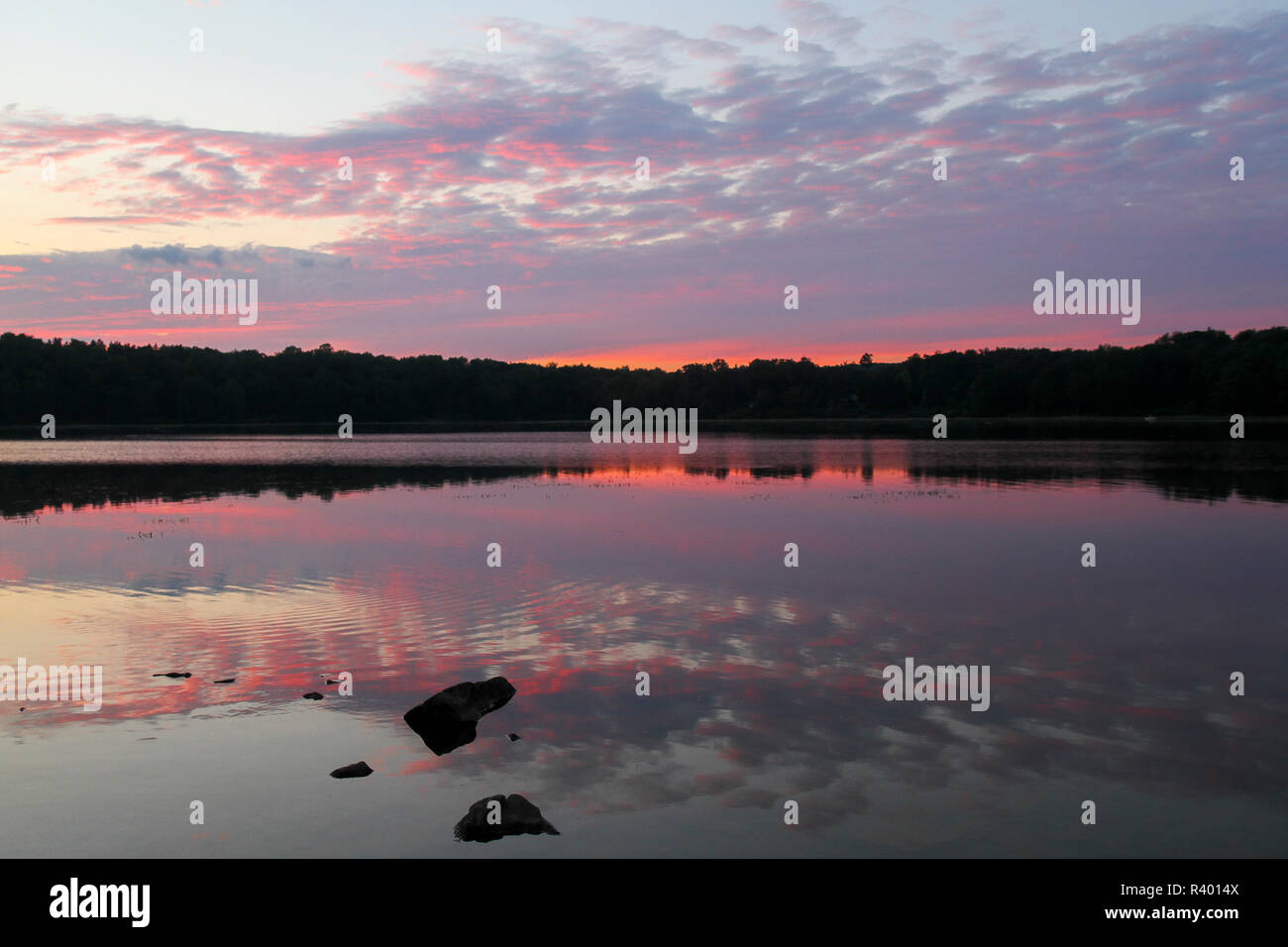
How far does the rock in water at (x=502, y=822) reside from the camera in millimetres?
8609

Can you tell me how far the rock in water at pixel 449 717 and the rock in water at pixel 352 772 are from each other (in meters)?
0.80

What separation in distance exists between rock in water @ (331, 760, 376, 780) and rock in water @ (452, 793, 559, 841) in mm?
1681

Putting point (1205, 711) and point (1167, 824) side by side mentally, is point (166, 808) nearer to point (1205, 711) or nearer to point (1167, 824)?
point (1167, 824)

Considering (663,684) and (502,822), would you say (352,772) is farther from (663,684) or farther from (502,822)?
(663,684)

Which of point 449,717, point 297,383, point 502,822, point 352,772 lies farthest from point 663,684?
point 297,383

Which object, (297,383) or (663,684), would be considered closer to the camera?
(663,684)

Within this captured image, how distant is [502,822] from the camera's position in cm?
867

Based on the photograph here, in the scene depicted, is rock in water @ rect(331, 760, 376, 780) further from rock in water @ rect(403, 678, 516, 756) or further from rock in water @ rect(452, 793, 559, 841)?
rock in water @ rect(452, 793, 559, 841)

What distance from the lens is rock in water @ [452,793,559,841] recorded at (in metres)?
8.61

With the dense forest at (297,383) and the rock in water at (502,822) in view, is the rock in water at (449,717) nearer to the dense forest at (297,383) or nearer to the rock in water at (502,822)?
the rock in water at (502,822)

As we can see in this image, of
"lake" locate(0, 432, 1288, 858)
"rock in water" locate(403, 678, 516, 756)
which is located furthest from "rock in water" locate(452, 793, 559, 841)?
"rock in water" locate(403, 678, 516, 756)

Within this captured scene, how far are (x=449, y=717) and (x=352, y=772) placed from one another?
138 centimetres

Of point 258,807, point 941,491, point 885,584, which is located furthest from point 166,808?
point 941,491

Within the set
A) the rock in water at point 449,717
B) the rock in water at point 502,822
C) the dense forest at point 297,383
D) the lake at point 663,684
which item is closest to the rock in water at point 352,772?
the lake at point 663,684
